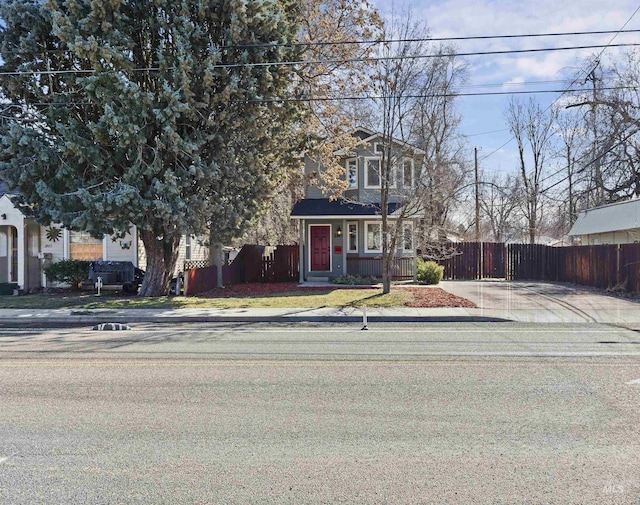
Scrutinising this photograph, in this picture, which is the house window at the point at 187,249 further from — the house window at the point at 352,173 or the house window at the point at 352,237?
the house window at the point at 352,173

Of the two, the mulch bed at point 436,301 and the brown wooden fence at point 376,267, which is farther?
the brown wooden fence at point 376,267

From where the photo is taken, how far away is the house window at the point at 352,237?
23859 mm

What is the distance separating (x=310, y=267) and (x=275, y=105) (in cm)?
983

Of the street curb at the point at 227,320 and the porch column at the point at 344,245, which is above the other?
the porch column at the point at 344,245

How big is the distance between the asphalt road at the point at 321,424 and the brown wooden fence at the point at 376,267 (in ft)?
A: 46.6

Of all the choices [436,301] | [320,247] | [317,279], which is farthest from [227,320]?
[320,247]

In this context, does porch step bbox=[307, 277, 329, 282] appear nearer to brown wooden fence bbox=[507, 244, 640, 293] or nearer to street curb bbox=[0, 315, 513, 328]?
street curb bbox=[0, 315, 513, 328]

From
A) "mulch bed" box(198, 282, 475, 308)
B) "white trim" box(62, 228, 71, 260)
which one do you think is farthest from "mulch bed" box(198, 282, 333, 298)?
"white trim" box(62, 228, 71, 260)

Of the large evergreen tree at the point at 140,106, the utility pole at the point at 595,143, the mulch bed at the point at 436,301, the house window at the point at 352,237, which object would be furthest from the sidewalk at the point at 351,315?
the utility pole at the point at 595,143

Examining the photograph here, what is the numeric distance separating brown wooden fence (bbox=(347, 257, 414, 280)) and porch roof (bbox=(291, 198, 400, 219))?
2248mm

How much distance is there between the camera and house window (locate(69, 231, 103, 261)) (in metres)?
20.5

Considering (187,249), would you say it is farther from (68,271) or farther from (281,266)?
(68,271)

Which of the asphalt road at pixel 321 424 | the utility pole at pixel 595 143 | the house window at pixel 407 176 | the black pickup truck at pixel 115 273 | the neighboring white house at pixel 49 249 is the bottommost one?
the asphalt road at pixel 321 424

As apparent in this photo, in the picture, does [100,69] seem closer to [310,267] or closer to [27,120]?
[27,120]
